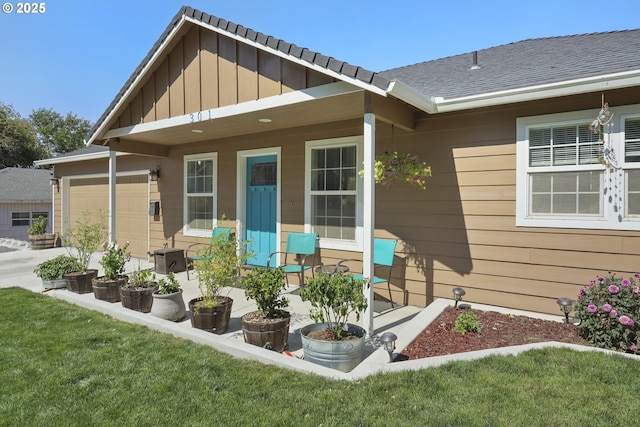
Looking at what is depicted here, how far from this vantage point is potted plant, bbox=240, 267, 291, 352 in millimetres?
3152

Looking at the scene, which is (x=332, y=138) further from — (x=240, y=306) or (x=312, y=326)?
(x=312, y=326)

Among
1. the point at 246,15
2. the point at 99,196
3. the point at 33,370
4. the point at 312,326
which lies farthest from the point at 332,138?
the point at 99,196

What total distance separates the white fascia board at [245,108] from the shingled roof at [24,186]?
546 inches

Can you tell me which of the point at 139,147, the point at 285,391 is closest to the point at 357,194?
the point at 285,391

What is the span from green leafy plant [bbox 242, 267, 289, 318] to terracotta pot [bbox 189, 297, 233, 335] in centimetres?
52

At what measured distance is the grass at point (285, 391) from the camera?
214 cm

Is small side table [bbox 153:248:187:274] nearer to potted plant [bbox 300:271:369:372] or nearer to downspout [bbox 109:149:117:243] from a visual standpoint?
downspout [bbox 109:149:117:243]

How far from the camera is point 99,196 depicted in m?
9.84

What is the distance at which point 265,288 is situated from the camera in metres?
3.25

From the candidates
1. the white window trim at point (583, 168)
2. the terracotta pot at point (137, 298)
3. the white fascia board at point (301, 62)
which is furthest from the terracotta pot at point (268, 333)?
the white window trim at point (583, 168)

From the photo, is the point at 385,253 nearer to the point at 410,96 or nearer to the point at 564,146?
the point at 410,96

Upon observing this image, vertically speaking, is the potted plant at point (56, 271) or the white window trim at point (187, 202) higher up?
the white window trim at point (187, 202)

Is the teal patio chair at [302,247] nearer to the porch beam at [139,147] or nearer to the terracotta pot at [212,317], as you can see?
the terracotta pot at [212,317]

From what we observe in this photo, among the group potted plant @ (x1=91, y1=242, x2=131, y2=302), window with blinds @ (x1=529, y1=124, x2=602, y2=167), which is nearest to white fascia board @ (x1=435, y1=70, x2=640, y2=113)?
window with blinds @ (x1=529, y1=124, x2=602, y2=167)
